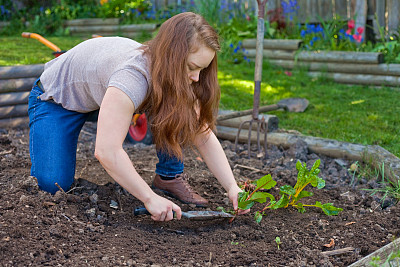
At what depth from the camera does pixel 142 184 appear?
7.43ft

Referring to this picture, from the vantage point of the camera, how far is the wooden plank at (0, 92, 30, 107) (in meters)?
4.18

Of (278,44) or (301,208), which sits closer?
(301,208)

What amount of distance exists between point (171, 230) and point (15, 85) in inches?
95.6

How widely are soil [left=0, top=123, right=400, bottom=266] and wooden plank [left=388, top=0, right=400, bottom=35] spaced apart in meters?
4.14

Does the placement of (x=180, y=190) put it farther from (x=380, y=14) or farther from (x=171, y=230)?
(x=380, y=14)

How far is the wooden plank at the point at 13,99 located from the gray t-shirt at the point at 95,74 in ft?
4.70

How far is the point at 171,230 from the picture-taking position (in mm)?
2508

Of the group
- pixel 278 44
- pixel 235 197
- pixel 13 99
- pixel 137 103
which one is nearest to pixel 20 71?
pixel 13 99

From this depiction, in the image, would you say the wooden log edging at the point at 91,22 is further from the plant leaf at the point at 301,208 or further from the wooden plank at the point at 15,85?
the plant leaf at the point at 301,208

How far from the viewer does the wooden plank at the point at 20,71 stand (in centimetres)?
423

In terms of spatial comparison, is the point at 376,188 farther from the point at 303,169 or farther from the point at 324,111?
the point at 324,111

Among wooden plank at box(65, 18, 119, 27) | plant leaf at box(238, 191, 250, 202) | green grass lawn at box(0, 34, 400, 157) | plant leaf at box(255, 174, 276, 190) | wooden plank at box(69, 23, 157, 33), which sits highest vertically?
wooden plank at box(65, 18, 119, 27)

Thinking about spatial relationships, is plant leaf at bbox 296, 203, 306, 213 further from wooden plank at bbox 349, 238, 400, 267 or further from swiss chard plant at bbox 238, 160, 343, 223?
wooden plank at bbox 349, 238, 400, 267

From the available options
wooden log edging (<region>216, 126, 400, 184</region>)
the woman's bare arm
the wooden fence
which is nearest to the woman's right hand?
the woman's bare arm
